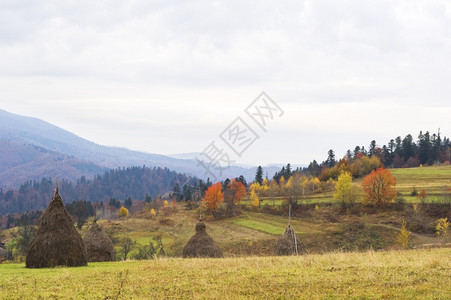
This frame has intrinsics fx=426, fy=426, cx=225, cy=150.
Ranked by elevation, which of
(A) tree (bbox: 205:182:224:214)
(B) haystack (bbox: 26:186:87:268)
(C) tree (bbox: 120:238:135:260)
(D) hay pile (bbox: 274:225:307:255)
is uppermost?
(B) haystack (bbox: 26:186:87:268)

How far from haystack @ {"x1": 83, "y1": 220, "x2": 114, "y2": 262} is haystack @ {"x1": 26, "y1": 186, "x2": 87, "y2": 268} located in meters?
10.3

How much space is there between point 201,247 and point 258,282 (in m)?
20.7

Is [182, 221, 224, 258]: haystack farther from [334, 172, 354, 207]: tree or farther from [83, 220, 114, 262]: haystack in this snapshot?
[334, 172, 354, 207]: tree

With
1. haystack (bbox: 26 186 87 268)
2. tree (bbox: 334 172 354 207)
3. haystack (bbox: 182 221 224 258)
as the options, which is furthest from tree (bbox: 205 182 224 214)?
haystack (bbox: 26 186 87 268)

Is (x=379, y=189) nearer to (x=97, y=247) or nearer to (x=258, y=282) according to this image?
(x=97, y=247)

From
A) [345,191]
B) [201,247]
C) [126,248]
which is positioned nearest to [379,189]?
[345,191]

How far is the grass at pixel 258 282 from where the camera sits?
1177 cm

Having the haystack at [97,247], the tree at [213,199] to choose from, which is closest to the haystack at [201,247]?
the haystack at [97,247]

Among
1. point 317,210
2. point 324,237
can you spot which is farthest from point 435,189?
point 324,237

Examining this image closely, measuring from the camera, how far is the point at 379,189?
298 feet

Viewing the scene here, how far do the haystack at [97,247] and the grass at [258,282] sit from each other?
1510cm

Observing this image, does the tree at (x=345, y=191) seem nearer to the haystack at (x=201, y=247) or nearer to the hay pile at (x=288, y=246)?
the hay pile at (x=288, y=246)

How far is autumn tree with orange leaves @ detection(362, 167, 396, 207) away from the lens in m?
90.1

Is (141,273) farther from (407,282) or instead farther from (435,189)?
(435,189)
